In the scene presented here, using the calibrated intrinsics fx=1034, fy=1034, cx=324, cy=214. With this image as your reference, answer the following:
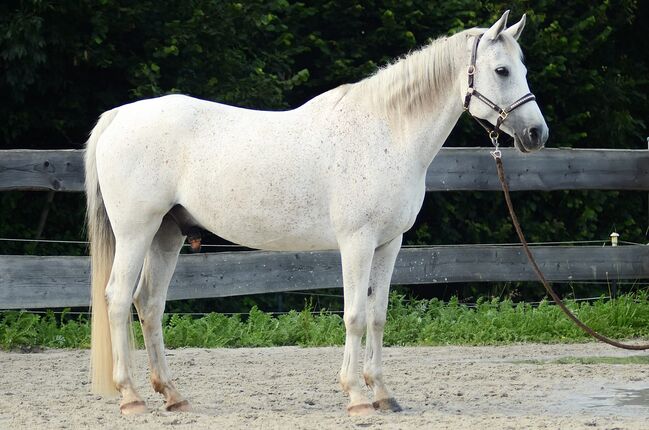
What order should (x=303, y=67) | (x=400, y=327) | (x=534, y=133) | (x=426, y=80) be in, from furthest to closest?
(x=303, y=67) → (x=400, y=327) → (x=426, y=80) → (x=534, y=133)

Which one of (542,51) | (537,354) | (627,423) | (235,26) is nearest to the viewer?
(627,423)

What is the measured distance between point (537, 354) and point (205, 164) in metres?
3.18

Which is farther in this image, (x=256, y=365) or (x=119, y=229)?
(x=256, y=365)

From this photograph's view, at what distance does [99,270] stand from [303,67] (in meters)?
5.43

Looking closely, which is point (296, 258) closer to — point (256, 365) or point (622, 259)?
point (256, 365)

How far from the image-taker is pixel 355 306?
5.21 m

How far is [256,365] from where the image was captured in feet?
22.5

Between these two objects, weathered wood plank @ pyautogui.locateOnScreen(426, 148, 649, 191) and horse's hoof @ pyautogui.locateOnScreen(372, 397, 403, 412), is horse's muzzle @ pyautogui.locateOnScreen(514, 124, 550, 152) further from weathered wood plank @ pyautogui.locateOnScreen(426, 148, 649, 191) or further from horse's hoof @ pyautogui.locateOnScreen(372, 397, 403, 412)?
weathered wood plank @ pyautogui.locateOnScreen(426, 148, 649, 191)

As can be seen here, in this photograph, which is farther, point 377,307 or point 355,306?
point 377,307

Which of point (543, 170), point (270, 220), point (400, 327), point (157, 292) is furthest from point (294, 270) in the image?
point (270, 220)

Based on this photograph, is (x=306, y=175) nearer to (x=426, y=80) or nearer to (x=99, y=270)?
(x=426, y=80)

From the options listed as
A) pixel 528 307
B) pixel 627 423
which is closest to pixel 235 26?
pixel 528 307

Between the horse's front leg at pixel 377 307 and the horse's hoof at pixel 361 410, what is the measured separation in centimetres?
24

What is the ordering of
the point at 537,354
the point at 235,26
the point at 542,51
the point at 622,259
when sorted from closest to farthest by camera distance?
the point at 537,354, the point at 622,259, the point at 235,26, the point at 542,51
